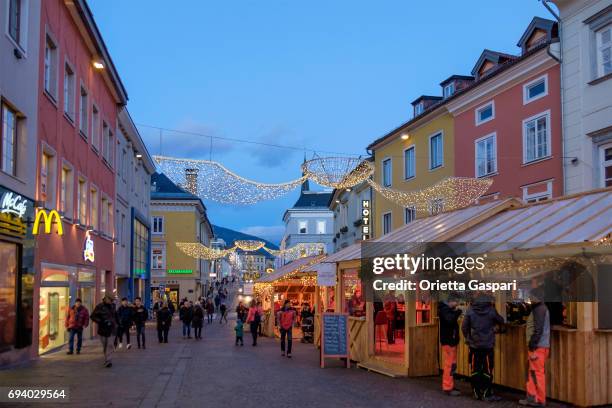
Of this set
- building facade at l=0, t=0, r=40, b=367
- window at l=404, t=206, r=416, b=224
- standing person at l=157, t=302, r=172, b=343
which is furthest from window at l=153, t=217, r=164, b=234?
building facade at l=0, t=0, r=40, b=367

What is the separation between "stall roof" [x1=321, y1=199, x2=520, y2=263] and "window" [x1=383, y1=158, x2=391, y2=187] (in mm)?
18840

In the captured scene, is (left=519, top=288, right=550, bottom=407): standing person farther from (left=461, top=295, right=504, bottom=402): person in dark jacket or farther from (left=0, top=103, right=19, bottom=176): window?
(left=0, top=103, right=19, bottom=176): window

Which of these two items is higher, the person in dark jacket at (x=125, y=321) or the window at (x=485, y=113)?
the window at (x=485, y=113)

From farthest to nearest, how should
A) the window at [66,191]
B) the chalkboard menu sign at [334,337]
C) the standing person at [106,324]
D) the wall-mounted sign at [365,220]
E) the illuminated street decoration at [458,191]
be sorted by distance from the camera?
the wall-mounted sign at [365,220] < the illuminated street decoration at [458,191] < the window at [66,191] < the chalkboard menu sign at [334,337] < the standing person at [106,324]

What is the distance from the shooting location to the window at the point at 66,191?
21828mm

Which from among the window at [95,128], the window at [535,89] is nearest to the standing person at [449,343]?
the window at [535,89]

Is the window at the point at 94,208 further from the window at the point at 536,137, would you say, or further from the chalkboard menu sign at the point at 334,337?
the window at the point at 536,137

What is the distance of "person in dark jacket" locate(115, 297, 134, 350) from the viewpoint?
74.4 ft

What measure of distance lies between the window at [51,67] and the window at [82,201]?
5.01 metres

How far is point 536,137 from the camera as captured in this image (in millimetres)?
23734

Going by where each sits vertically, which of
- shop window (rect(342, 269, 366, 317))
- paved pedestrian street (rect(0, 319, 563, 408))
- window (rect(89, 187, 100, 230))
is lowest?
paved pedestrian street (rect(0, 319, 563, 408))

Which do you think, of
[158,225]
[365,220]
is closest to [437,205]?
[365,220]

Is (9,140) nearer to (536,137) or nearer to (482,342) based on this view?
(482,342)

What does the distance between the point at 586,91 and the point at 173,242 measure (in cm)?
4890
